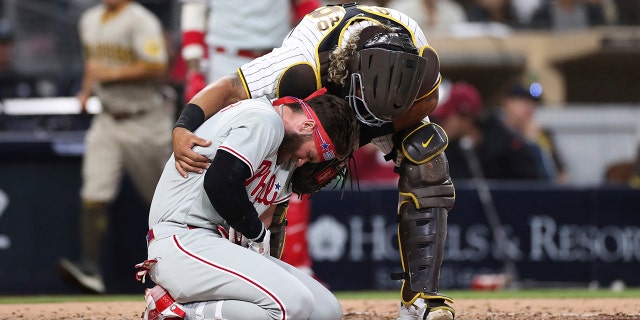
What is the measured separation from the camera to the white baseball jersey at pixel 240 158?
4.02m

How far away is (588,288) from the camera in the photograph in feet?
29.2

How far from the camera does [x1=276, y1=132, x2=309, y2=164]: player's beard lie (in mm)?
4164

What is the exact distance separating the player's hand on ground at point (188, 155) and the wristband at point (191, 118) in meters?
0.06

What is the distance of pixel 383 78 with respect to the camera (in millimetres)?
4402

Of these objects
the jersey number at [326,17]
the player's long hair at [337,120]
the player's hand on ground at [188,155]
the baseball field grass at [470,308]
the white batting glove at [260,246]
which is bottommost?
the baseball field grass at [470,308]

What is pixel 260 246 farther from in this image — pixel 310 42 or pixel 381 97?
pixel 310 42

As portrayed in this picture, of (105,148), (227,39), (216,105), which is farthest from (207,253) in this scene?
(105,148)

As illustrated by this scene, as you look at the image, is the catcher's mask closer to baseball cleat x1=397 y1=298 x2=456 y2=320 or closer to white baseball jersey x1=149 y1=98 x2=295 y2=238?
white baseball jersey x1=149 y1=98 x2=295 y2=238

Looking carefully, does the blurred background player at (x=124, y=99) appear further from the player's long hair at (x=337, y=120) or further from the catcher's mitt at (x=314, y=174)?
the player's long hair at (x=337, y=120)

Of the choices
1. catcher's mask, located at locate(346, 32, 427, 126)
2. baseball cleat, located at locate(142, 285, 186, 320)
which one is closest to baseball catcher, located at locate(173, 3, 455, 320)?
catcher's mask, located at locate(346, 32, 427, 126)

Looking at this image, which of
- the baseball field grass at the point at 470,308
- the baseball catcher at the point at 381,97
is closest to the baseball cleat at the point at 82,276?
the baseball field grass at the point at 470,308

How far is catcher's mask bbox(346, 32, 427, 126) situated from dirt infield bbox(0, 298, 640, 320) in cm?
122

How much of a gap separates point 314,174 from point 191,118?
21.9 inches

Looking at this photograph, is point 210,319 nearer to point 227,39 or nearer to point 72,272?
point 227,39
